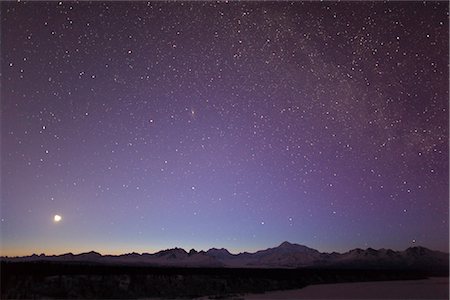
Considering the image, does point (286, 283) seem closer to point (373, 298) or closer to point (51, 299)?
point (373, 298)

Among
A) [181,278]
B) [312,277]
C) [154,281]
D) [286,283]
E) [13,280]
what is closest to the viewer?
[13,280]

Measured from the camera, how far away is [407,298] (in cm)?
2956

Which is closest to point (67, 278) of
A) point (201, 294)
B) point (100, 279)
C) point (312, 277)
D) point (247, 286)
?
point (100, 279)

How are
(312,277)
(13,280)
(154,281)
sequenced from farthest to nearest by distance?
1. (312,277)
2. (154,281)
3. (13,280)

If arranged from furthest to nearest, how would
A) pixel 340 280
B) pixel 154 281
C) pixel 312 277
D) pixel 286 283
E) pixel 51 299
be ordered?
pixel 340 280, pixel 312 277, pixel 286 283, pixel 154 281, pixel 51 299

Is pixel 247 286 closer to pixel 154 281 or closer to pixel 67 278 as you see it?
pixel 154 281

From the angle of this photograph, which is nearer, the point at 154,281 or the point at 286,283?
the point at 154,281

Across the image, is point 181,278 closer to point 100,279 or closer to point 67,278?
point 100,279

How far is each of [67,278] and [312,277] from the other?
27058 millimetres

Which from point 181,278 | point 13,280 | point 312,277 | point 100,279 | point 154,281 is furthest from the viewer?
point 312,277

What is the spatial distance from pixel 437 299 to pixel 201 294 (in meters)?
15.5

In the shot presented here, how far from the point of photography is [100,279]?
2661cm

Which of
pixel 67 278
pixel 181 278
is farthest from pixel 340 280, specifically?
pixel 67 278

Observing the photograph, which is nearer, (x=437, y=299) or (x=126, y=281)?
(x=126, y=281)
